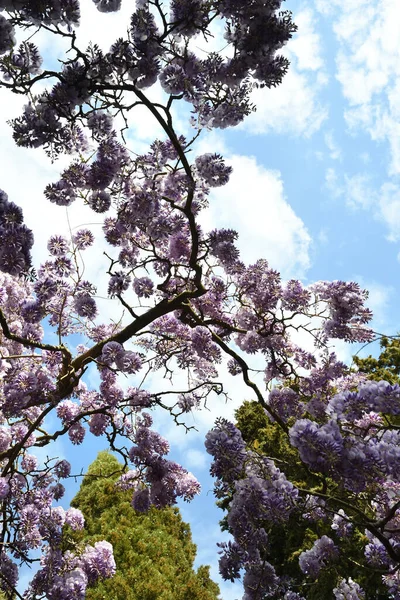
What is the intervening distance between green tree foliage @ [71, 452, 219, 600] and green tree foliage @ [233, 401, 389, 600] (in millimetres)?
1657

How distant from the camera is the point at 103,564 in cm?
603

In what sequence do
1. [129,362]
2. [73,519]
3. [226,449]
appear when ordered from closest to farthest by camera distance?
1. [226,449]
2. [129,362]
3. [73,519]

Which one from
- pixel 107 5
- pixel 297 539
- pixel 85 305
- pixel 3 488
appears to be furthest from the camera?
pixel 297 539

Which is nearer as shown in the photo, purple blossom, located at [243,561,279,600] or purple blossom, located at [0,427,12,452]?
purple blossom, located at [243,561,279,600]

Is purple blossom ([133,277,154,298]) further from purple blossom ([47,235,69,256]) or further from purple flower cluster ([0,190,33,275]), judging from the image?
purple flower cluster ([0,190,33,275])

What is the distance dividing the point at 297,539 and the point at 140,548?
4.02 metres

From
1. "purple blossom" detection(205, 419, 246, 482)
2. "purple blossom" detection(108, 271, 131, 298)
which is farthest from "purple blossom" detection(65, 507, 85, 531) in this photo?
"purple blossom" detection(205, 419, 246, 482)

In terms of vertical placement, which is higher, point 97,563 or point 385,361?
point 385,361

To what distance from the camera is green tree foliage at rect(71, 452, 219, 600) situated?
12.6 metres

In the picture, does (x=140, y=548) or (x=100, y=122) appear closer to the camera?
(x=100, y=122)

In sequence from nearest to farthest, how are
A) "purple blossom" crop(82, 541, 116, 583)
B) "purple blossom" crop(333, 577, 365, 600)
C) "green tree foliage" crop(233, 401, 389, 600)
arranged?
"purple blossom" crop(333, 577, 365, 600) < "purple blossom" crop(82, 541, 116, 583) < "green tree foliage" crop(233, 401, 389, 600)

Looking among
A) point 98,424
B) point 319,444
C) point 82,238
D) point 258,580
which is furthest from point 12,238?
point 258,580

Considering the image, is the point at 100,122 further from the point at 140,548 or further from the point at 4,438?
the point at 140,548

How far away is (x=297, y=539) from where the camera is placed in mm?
12469
